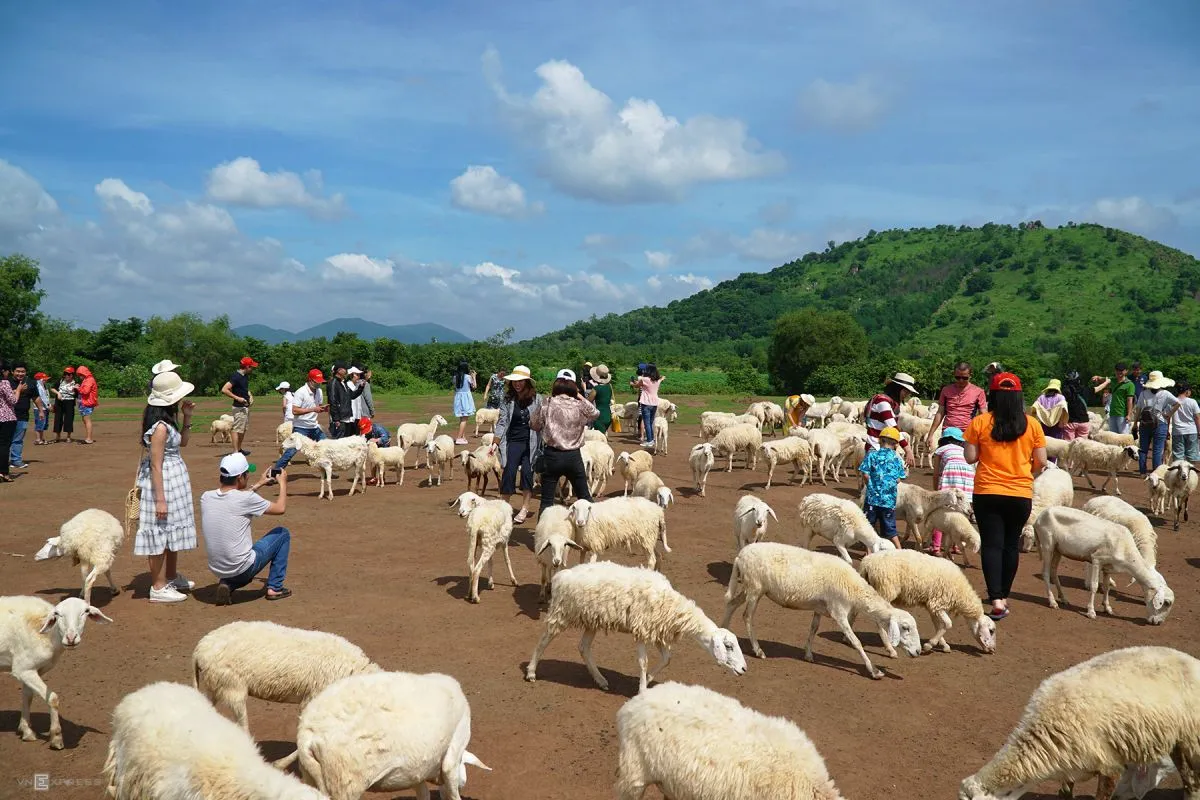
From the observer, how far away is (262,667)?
494cm

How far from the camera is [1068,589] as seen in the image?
375 inches

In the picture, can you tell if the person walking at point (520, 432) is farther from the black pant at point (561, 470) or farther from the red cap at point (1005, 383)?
the red cap at point (1005, 383)

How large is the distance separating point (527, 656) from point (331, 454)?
26.5 feet

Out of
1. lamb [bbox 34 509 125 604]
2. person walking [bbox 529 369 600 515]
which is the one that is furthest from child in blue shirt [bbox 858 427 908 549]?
lamb [bbox 34 509 125 604]

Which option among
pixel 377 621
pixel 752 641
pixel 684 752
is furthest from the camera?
pixel 377 621

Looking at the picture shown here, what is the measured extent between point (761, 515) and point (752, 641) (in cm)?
253

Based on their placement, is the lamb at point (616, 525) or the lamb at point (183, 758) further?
the lamb at point (616, 525)

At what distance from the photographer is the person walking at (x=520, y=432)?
35.9 ft

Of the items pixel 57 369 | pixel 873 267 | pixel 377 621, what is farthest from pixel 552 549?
pixel 873 267

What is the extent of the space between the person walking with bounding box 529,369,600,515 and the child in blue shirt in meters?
3.75

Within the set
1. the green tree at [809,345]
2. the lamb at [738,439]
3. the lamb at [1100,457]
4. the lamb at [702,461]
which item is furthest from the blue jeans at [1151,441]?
the green tree at [809,345]

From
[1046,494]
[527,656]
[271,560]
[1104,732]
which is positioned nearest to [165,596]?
[271,560]

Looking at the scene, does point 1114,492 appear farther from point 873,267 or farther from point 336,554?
point 873,267

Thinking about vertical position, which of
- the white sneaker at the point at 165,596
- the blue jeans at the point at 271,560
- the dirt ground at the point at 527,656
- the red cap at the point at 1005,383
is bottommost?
the dirt ground at the point at 527,656
